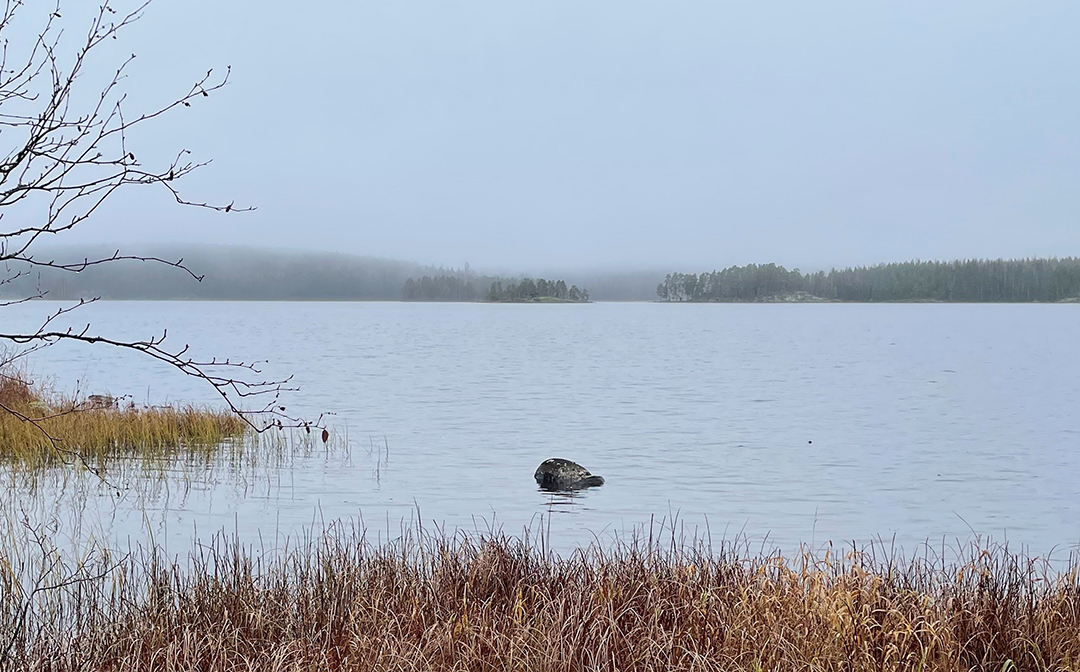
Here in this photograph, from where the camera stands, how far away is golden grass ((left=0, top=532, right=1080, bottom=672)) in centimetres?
646

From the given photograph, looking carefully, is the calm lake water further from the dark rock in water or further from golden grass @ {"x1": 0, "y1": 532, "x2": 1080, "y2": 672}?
golden grass @ {"x1": 0, "y1": 532, "x2": 1080, "y2": 672}

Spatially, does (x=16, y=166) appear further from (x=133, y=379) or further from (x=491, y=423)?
(x=133, y=379)

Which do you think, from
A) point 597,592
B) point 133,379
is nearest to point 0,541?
point 597,592

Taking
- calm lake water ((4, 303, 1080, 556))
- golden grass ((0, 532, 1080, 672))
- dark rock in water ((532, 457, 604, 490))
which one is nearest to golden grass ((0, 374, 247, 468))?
calm lake water ((4, 303, 1080, 556))

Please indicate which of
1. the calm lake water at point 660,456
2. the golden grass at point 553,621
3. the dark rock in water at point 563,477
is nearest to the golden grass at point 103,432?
the calm lake water at point 660,456

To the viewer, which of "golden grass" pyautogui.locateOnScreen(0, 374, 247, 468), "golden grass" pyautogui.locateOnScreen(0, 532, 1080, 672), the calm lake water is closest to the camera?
"golden grass" pyautogui.locateOnScreen(0, 532, 1080, 672)

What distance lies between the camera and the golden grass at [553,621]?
6.46 meters

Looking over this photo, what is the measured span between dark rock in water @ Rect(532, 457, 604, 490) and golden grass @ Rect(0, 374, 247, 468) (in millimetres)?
6622

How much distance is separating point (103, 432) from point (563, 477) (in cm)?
876

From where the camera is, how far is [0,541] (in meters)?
10.6

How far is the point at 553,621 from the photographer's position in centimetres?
684

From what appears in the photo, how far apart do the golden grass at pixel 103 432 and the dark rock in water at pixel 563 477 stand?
6.62m

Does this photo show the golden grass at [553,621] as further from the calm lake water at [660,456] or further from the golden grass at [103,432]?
the golden grass at [103,432]

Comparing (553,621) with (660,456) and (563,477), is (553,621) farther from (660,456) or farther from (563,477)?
(660,456)
